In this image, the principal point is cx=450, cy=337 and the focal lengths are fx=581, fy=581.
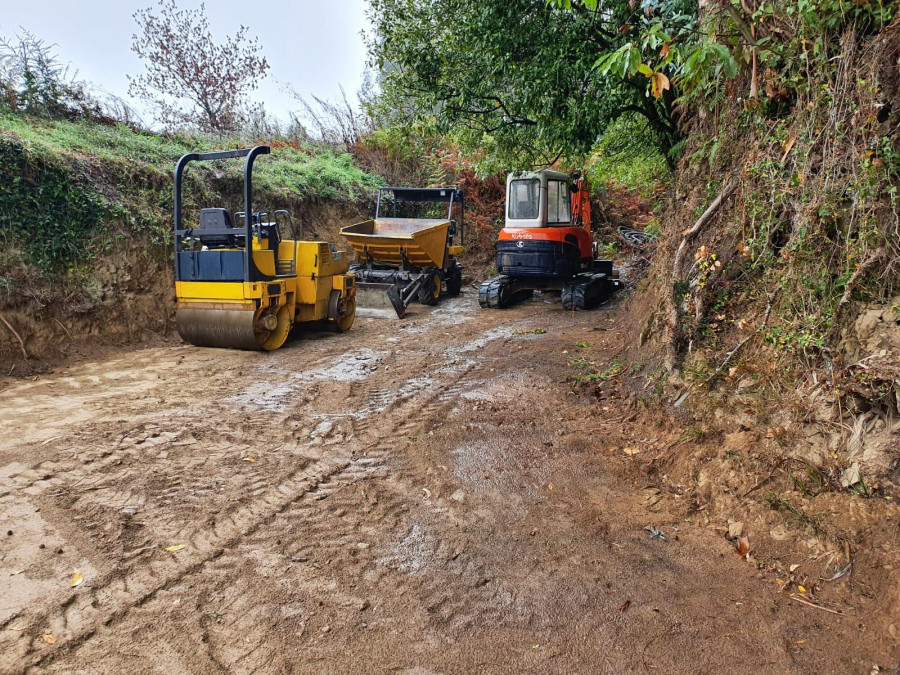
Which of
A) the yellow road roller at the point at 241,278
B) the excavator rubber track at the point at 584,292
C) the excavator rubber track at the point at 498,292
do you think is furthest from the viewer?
the excavator rubber track at the point at 498,292

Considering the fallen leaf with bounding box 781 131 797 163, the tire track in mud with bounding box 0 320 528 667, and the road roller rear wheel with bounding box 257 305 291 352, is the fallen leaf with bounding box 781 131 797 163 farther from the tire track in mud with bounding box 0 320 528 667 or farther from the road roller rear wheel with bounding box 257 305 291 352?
the road roller rear wheel with bounding box 257 305 291 352

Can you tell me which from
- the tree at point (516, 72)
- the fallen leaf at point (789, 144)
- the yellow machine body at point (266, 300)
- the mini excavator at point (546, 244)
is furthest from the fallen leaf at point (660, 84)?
the mini excavator at point (546, 244)

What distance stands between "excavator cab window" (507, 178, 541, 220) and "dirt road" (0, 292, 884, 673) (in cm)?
629

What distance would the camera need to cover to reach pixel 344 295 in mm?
8836

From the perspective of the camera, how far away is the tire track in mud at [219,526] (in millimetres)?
2410

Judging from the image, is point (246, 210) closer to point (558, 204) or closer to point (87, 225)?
point (87, 225)

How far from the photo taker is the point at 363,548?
2.98 m

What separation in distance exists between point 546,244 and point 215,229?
19.2ft

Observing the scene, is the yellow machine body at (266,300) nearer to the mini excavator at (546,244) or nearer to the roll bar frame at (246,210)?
the roll bar frame at (246,210)

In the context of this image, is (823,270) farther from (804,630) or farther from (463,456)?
(463,456)

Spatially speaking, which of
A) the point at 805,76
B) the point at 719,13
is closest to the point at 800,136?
the point at 805,76

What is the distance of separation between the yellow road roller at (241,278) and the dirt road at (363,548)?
1950 millimetres

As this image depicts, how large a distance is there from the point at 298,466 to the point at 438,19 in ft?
21.1

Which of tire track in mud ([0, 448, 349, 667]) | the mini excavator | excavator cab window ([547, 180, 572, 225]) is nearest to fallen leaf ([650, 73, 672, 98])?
tire track in mud ([0, 448, 349, 667])
